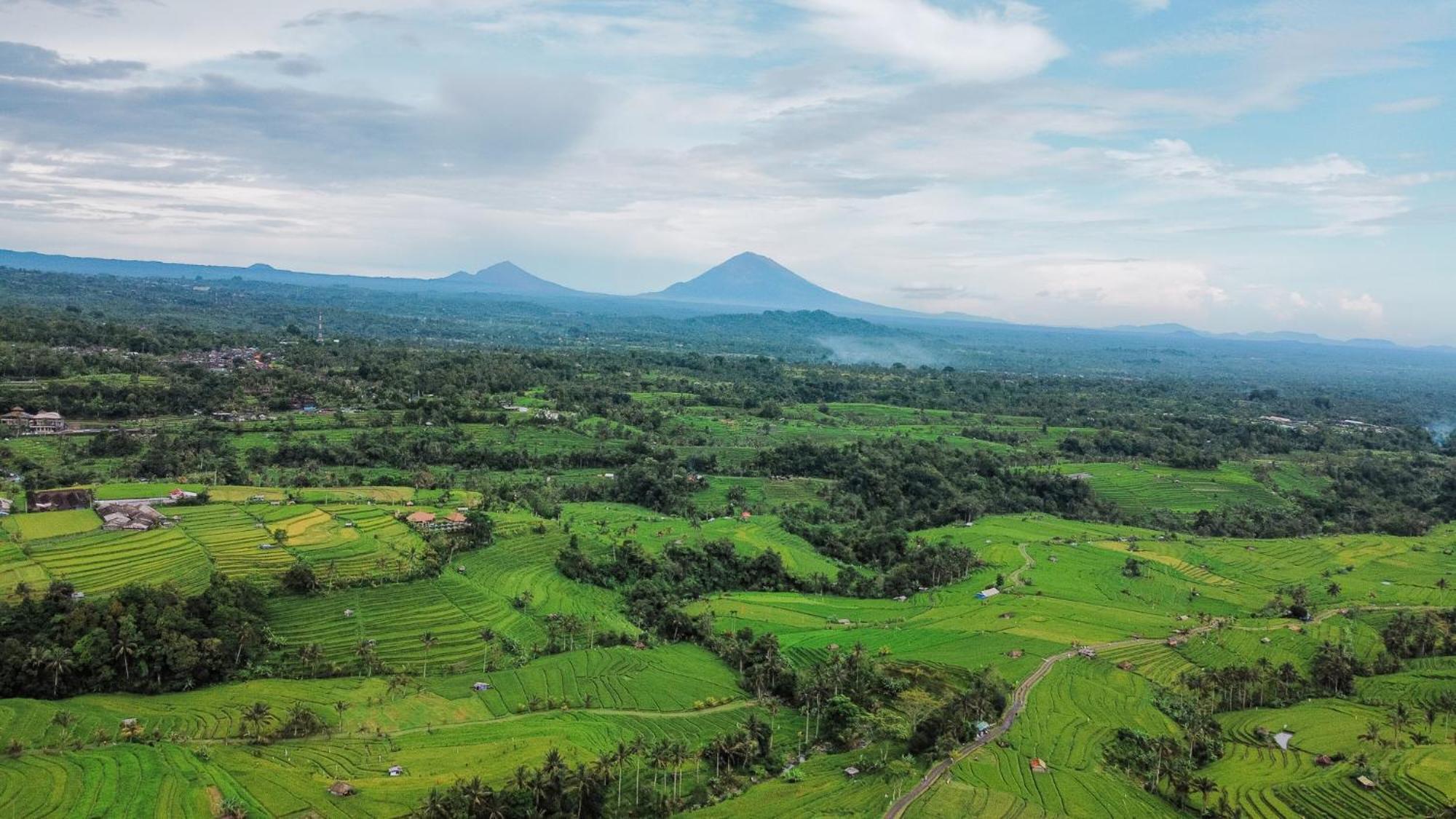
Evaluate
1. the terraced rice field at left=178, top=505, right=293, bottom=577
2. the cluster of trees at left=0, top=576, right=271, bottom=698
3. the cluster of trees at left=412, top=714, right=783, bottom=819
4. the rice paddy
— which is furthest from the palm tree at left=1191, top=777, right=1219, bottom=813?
the terraced rice field at left=178, top=505, right=293, bottom=577

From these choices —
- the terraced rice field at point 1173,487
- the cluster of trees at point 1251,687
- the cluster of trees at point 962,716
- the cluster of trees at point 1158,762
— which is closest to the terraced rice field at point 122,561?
the cluster of trees at point 962,716

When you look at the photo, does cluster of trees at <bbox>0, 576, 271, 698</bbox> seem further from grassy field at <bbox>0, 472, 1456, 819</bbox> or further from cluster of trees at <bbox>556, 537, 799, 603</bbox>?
cluster of trees at <bbox>556, 537, 799, 603</bbox>

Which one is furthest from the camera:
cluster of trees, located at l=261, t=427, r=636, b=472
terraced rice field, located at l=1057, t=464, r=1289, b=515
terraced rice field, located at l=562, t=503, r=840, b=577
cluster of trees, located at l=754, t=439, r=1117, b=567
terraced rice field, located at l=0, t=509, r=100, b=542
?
terraced rice field, located at l=1057, t=464, r=1289, b=515

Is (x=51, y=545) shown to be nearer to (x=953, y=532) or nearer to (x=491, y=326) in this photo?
(x=953, y=532)

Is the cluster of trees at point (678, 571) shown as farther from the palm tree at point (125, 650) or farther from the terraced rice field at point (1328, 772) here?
the terraced rice field at point (1328, 772)

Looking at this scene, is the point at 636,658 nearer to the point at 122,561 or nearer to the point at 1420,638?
the point at 122,561

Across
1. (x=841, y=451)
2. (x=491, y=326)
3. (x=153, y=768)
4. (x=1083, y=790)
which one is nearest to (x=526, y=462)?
(x=841, y=451)

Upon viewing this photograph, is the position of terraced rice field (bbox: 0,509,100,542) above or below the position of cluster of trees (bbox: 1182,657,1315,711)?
above
